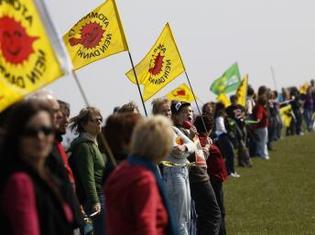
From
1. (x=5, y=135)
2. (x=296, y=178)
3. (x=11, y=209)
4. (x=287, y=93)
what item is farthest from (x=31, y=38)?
(x=287, y=93)

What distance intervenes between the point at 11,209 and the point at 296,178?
50.5 feet

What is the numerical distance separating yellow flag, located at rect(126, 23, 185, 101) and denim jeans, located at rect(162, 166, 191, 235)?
2.75 meters

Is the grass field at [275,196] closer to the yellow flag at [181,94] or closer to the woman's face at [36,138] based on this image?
the yellow flag at [181,94]

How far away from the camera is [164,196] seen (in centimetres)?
576

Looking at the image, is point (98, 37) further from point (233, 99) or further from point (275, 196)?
point (233, 99)

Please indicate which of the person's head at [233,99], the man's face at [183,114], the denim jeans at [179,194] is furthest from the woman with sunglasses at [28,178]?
the person's head at [233,99]

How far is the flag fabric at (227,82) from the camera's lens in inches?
1095

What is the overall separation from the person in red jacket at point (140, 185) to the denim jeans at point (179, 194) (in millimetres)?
3959

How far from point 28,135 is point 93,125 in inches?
A: 149

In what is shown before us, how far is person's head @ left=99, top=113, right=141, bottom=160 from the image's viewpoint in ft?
19.9

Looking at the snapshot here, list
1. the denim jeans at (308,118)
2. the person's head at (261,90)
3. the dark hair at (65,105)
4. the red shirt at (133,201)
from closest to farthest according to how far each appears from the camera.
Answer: the red shirt at (133,201) → the dark hair at (65,105) → the person's head at (261,90) → the denim jeans at (308,118)

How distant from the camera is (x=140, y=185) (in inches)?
215

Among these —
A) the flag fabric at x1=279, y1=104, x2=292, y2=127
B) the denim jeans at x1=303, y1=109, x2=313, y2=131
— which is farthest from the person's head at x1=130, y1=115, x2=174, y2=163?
the denim jeans at x1=303, y1=109, x2=313, y2=131

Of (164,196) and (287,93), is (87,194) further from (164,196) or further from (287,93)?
(287,93)
